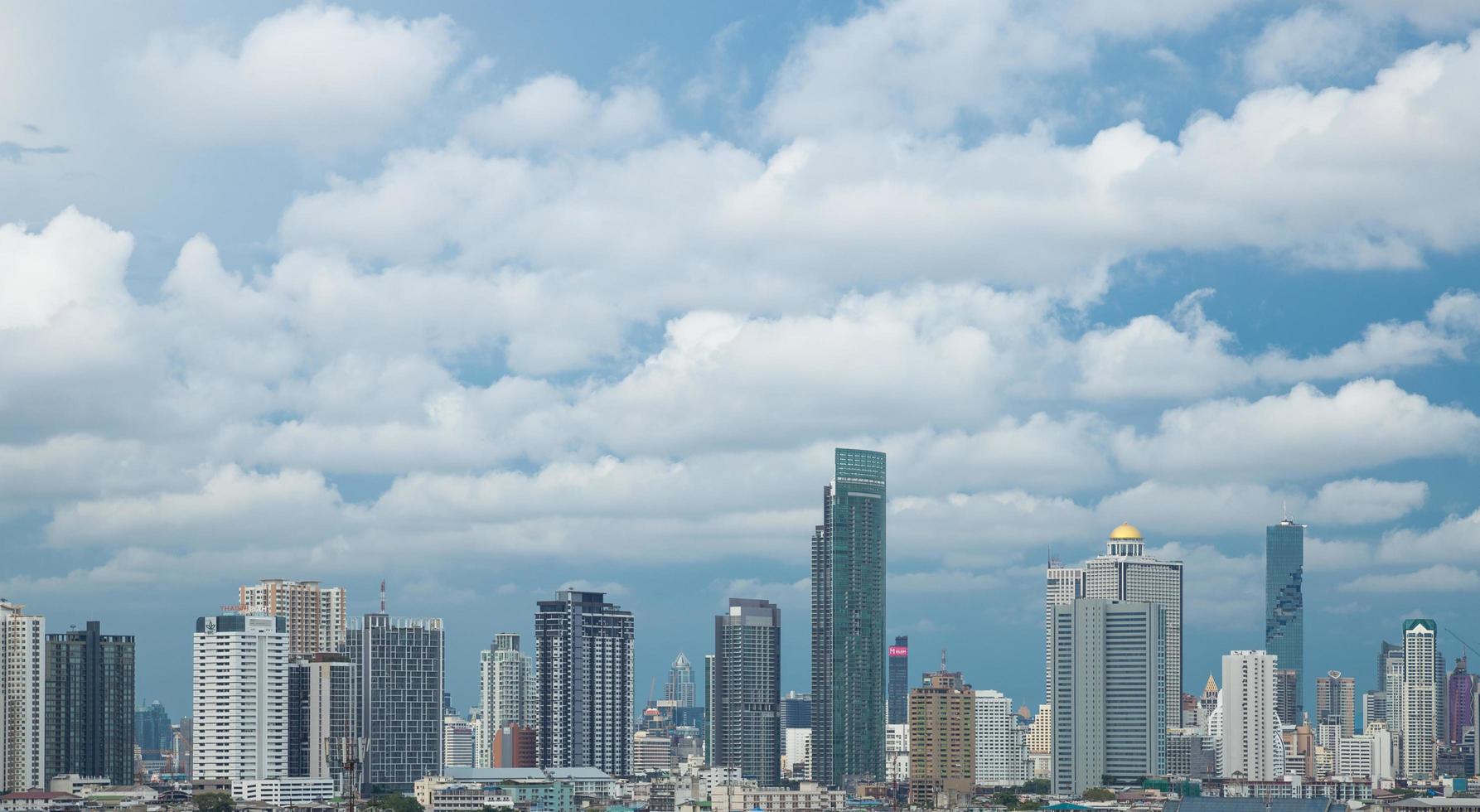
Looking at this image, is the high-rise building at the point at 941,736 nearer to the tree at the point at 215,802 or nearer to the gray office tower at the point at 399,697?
the gray office tower at the point at 399,697

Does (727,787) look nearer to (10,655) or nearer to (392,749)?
(392,749)

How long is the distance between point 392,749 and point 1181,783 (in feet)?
230

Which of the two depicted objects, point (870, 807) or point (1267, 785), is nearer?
point (870, 807)

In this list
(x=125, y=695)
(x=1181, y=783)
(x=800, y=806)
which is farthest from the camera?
(x=1181, y=783)

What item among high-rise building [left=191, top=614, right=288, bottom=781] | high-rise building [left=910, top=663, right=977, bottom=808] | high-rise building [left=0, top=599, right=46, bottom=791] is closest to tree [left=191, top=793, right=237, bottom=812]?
high-rise building [left=191, top=614, right=288, bottom=781]

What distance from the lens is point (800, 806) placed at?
169m

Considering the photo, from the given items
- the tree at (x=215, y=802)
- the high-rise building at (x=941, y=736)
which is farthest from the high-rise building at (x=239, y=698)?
the high-rise building at (x=941, y=736)

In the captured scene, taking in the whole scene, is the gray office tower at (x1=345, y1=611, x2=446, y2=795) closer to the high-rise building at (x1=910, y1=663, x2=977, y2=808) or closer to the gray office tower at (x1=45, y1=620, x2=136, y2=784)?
the gray office tower at (x1=45, y1=620, x2=136, y2=784)

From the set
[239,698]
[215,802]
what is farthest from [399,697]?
[215,802]

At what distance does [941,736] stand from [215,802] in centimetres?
7137

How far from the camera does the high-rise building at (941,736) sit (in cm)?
19512

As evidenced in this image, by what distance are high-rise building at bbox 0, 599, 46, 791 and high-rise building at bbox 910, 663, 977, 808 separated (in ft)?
249

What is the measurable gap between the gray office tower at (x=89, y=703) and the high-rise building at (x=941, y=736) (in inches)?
2728

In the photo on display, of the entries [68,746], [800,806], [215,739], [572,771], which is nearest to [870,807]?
[800,806]
